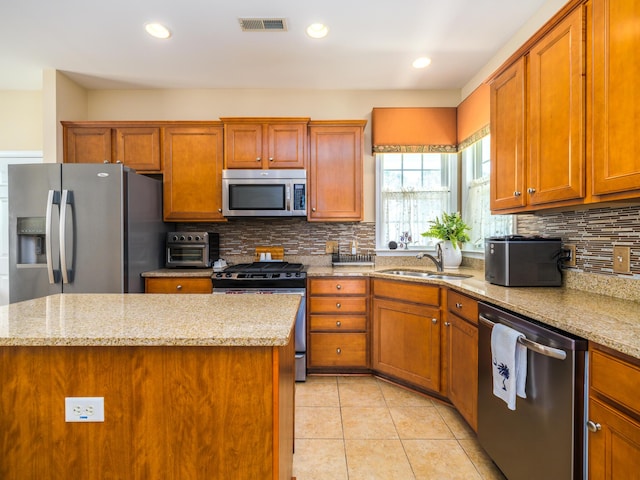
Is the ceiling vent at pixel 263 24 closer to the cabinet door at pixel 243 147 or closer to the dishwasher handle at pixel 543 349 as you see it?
the cabinet door at pixel 243 147

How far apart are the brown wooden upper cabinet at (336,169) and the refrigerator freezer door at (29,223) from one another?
6.89 ft

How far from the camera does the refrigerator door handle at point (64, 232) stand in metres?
2.61

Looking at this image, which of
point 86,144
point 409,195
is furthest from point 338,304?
point 86,144

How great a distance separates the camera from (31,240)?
2689mm

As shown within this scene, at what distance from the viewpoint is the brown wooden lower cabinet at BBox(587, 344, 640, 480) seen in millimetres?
956

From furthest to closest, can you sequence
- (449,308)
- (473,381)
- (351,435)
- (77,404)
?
(449,308)
(351,435)
(473,381)
(77,404)

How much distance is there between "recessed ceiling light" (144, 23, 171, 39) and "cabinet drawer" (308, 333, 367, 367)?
2611 mm

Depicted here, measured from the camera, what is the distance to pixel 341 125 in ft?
10.3

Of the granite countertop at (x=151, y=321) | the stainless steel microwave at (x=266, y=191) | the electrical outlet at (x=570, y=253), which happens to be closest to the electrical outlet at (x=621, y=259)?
the electrical outlet at (x=570, y=253)

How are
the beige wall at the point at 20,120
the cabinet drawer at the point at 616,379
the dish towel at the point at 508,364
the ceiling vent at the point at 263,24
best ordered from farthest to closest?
the beige wall at the point at 20,120, the ceiling vent at the point at 263,24, the dish towel at the point at 508,364, the cabinet drawer at the point at 616,379

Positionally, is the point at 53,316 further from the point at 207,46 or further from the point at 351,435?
the point at 207,46

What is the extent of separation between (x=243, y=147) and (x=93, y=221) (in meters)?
1.39

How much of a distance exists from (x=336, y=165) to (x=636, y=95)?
2.19 m

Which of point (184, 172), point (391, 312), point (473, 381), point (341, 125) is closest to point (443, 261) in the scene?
point (391, 312)
